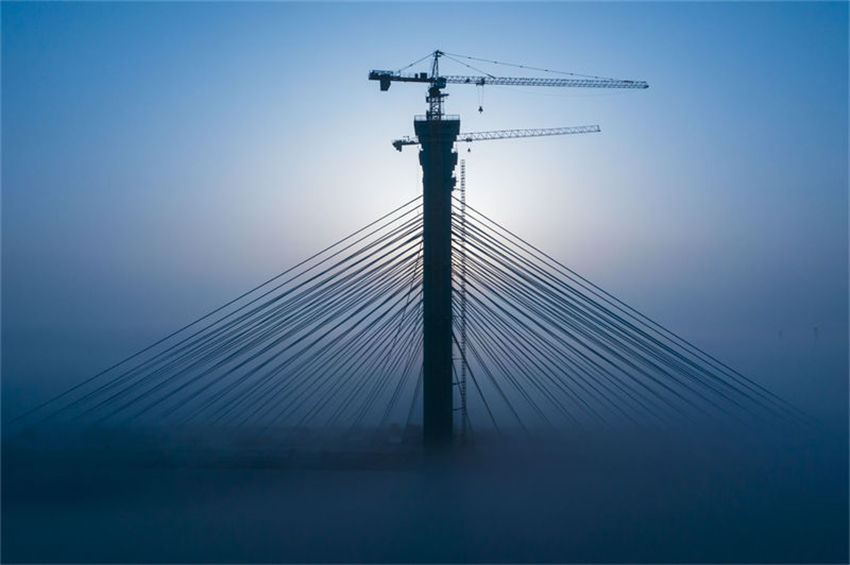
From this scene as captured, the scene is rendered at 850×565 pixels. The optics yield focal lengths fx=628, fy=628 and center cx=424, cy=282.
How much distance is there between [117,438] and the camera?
295 inches

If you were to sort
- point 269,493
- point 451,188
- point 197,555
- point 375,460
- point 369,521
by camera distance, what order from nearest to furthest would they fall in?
point 197,555 < point 369,521 < point 269,493 < point 375,460 < point 451,188

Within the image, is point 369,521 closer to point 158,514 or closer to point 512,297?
point 158,514

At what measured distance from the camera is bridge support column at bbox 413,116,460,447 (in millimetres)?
7672

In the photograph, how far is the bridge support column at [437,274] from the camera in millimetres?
7672

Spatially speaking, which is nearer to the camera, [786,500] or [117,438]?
[786,500]

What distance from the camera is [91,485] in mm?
6777

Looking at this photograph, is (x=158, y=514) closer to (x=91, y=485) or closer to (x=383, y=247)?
(x=91, y=485)

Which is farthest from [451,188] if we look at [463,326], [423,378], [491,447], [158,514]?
[158,514]


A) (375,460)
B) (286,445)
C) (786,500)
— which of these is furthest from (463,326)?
(786,500)

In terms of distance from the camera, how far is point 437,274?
25.5ft

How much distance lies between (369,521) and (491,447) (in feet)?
7.19

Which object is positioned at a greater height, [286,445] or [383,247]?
[383,247]

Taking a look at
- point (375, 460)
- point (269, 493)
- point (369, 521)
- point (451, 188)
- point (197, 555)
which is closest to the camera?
point (197, 555)

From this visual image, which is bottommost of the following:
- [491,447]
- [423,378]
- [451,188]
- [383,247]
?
[491,447]
